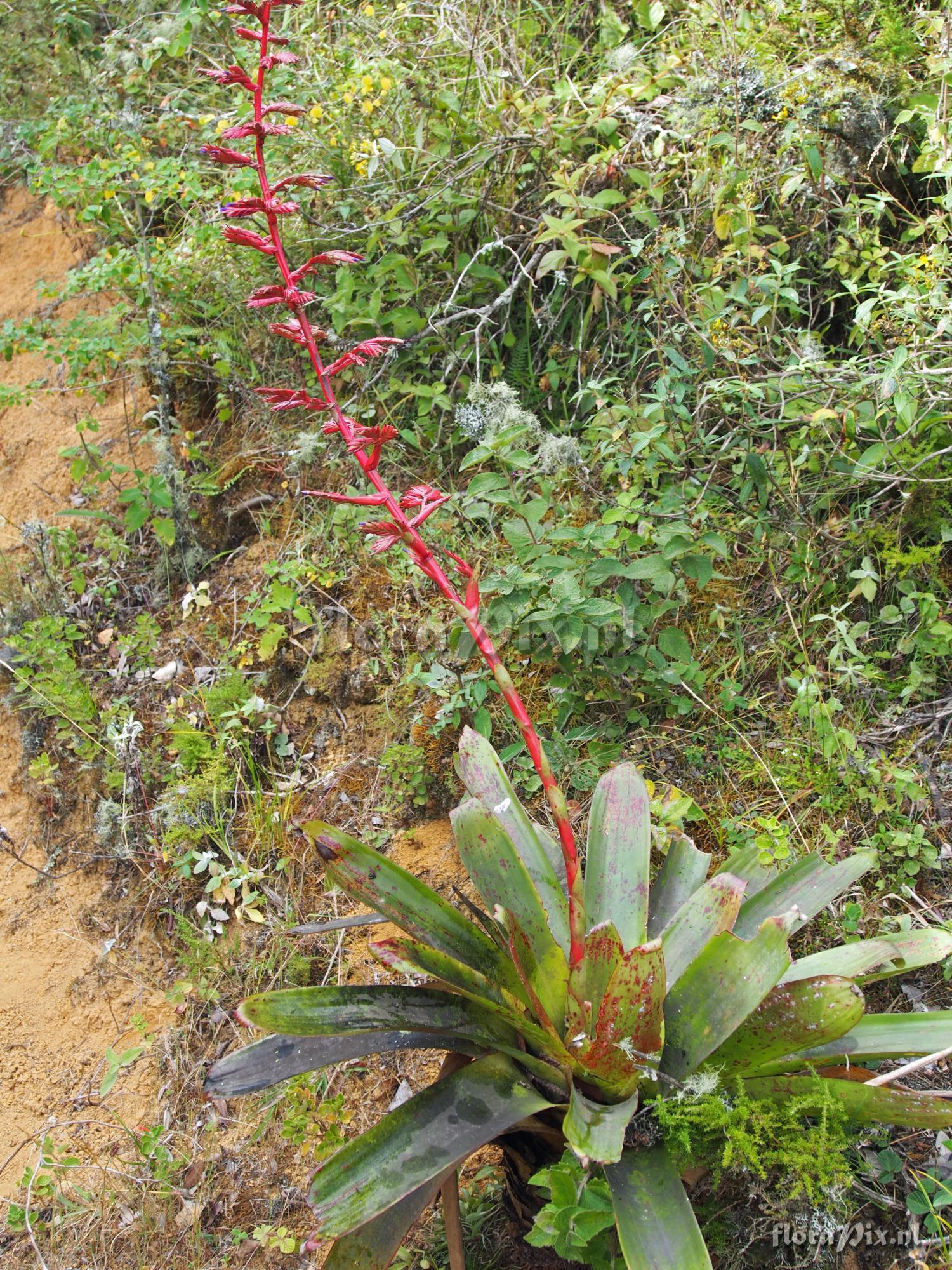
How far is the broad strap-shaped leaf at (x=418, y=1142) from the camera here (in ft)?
5.40

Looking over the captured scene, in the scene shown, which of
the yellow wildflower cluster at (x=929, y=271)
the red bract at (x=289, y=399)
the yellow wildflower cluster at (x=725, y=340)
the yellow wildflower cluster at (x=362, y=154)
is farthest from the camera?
the yellow wildflower cluster at (x=362, y=154)

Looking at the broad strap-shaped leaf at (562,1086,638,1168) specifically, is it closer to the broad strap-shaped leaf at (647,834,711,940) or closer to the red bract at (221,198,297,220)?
the broad strap-shaped leaf at (647,834,711,940)

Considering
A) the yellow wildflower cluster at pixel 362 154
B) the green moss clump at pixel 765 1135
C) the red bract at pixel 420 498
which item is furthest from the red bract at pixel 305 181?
the yellow wildflower cluster at pixel 362 154

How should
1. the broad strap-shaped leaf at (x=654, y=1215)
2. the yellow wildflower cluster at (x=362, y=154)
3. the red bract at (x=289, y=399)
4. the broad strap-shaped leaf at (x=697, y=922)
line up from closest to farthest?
1. the broad strap-shaped leaf at (x=654, y=1215)
2. the red bract at (x=289, y=399)
3. the broad strap-shaped leaf at (x=697, y=922)
4. the yellow wildflower cluster at (x=362, y=154)

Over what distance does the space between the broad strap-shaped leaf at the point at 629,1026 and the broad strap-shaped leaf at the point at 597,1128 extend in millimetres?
51

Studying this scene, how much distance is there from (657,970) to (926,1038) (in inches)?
24.6

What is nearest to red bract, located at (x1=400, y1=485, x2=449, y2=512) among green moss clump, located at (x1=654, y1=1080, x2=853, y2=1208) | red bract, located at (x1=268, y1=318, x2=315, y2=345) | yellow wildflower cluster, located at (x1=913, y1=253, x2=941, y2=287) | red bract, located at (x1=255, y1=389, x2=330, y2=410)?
red bract, located at (x1=255, y1=389, x2=330, y2=410)

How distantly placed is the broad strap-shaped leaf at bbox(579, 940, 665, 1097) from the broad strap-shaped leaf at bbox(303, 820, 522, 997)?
26cm

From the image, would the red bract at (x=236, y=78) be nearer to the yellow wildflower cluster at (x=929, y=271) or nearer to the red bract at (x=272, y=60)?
the red bract at (x=272, y=60)

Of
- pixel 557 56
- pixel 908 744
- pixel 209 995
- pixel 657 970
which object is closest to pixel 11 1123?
pixel 209 995

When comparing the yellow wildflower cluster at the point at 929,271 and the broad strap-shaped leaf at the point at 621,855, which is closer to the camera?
the broad strap-shaped leaf at the point at 621,855

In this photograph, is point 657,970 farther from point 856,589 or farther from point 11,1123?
point 11,1123

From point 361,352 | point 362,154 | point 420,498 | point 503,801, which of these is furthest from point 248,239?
point 362,154

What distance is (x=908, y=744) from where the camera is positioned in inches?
102
